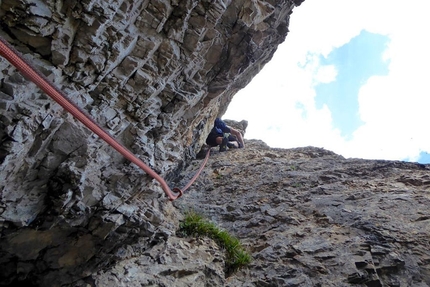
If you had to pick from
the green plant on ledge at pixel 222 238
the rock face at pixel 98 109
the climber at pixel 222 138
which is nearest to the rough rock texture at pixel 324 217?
the green plant on ledge at pixel 222 238

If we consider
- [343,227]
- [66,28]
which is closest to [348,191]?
[343,227]

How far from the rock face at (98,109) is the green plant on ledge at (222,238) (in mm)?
1121

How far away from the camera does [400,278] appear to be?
16.7 feet

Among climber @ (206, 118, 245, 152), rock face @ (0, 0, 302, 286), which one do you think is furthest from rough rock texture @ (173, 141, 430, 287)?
rock face @ (0, 0, 302, 286)

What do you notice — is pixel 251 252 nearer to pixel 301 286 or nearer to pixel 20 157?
pixel 301 286

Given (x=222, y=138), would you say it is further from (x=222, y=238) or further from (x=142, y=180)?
(x=142, y=180)

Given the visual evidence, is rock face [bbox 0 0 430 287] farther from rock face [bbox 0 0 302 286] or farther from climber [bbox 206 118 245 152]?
climber [bbox 206 118 245 152]

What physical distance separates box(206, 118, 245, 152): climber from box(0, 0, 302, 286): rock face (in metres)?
6.87

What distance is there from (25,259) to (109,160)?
6.13 feet

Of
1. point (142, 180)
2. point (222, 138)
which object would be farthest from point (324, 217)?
point (222, 138)

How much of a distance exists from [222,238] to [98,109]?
12.5ft

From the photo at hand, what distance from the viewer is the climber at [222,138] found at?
41.7ft

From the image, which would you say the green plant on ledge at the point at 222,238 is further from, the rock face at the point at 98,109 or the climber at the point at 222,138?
the climber at the point at 222,138

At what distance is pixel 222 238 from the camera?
21.3 ft
